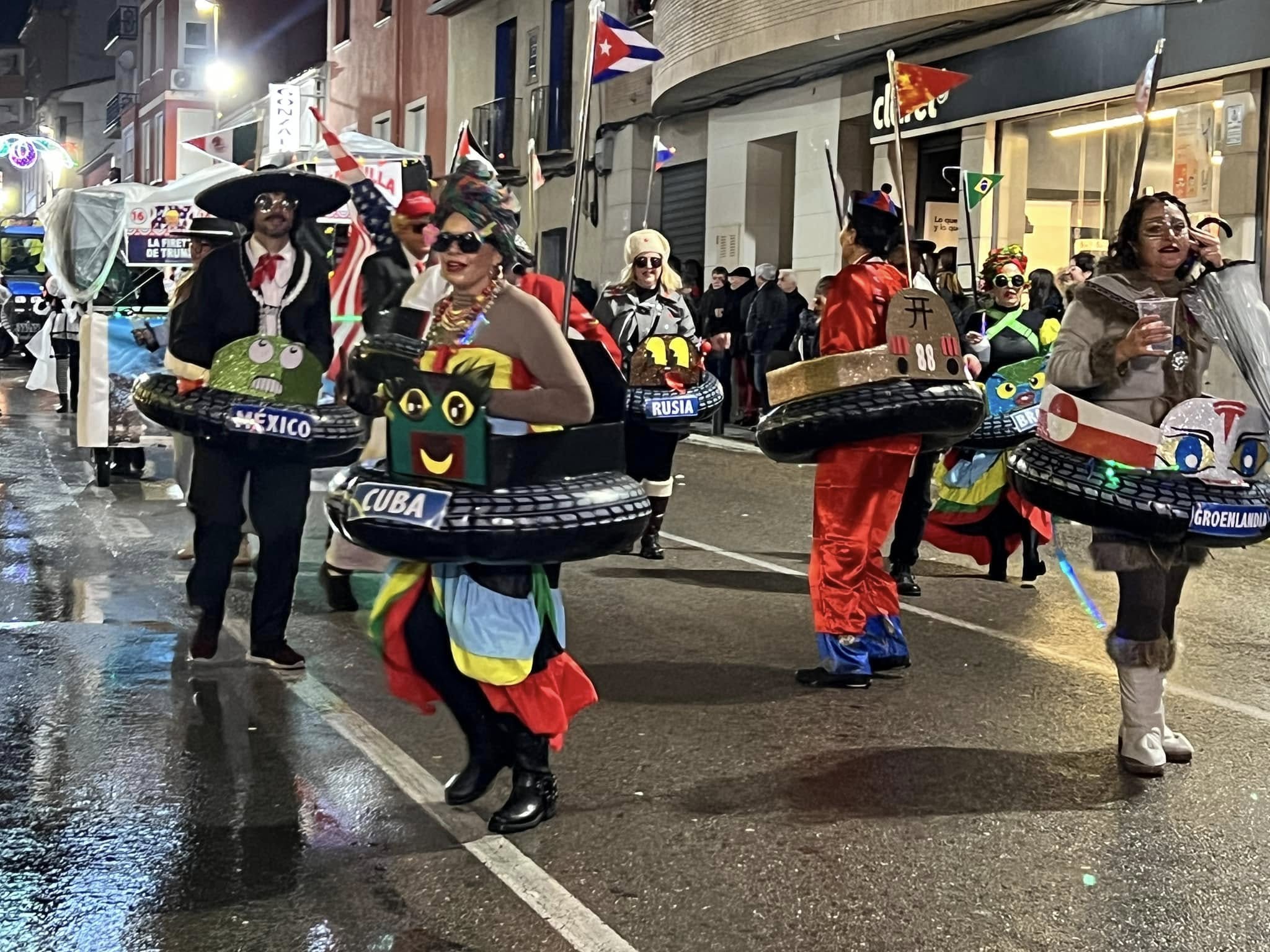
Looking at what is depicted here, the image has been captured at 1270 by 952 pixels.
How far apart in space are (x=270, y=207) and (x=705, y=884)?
138 inches

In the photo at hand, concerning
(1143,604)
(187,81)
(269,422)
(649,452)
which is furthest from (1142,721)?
(187,81)

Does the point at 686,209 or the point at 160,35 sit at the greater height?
the point at 160,35

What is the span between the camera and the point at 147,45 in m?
61.6

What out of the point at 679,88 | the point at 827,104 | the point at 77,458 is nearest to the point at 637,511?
the point at 77,458

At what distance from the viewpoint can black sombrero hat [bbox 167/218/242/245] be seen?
8.62 metres

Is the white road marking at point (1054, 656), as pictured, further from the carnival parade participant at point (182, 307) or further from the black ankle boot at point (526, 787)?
the carnival parade participant at point (182, 307)

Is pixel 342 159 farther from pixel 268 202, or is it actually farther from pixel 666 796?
pixel 666 796

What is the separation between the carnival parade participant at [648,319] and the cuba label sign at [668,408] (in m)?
0.09

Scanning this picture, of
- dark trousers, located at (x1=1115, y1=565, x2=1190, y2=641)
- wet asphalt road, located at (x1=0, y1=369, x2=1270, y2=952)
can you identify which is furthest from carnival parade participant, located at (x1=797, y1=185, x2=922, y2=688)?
dark trousers, located at (x1=1115, y1=565, x2=1190, y2=641)

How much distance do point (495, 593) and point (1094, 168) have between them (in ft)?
49.7

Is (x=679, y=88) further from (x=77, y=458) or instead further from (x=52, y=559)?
(x=52, y=559)

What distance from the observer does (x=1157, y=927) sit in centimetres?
410

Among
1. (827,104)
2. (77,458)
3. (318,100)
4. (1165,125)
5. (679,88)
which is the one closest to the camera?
(77,458)

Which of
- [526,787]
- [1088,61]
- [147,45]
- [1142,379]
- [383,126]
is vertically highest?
[147,45]
